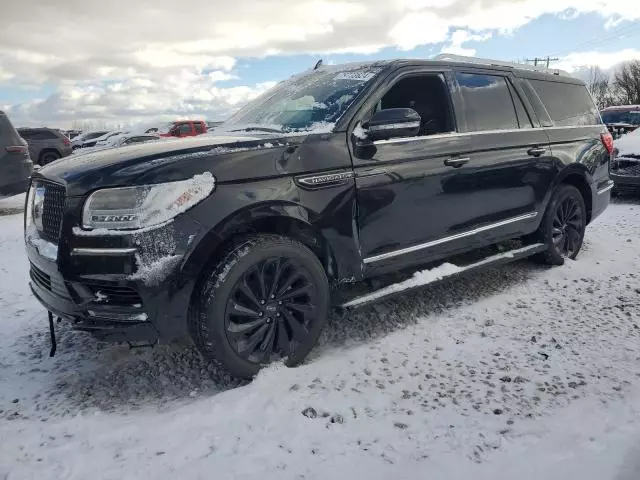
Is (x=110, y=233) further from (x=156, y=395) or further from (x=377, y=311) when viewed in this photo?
(x=377, y=311)

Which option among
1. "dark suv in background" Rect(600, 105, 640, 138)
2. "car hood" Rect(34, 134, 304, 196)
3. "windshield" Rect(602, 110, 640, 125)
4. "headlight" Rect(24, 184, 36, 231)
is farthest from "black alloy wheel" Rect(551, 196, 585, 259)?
"windshield" Rect(602, 110, 640, 125)

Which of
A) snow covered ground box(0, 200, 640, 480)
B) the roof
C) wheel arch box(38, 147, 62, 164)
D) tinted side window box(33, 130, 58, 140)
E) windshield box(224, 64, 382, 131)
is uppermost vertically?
tinted side window box(33, 130, 58, 140)

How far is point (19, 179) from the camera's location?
849 centimetres

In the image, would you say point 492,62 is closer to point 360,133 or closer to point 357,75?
point 357,75

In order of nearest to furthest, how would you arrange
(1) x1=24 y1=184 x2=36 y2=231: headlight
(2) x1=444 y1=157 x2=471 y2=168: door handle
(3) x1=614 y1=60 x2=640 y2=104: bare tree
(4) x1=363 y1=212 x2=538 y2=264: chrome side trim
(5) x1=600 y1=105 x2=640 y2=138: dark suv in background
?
(1) x1=24 y1=184 x2=36 y2=231: headlight
(4) x1=363 y1=212 x2=538 y2=264: chrome side trim
(2) x1=444 y1=157 x2=471 y2=168: door handle
(5) x1=600 y1=105 x2=640 y2=138: dark suv in background
(3) x1=614 y1=60 x2=640 y2=104: bare tree

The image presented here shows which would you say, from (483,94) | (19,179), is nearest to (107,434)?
(483,94)

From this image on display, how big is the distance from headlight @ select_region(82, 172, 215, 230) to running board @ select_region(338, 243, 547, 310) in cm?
127

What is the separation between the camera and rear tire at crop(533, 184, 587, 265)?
4820 mm

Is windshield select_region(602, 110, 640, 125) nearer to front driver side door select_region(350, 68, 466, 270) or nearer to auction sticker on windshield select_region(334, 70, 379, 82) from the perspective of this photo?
front driver side door select_region(350, 68, 466, 270)

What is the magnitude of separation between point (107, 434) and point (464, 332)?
7.60 feet

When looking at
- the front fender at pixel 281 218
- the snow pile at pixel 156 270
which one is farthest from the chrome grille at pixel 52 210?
the front fender at pixel 281 218

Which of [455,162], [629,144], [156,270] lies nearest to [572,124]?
[455,162]

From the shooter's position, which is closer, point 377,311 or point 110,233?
point 110,233

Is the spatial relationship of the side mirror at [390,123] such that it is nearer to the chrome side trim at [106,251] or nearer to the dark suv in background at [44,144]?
the chrome side trim at [106,251]
